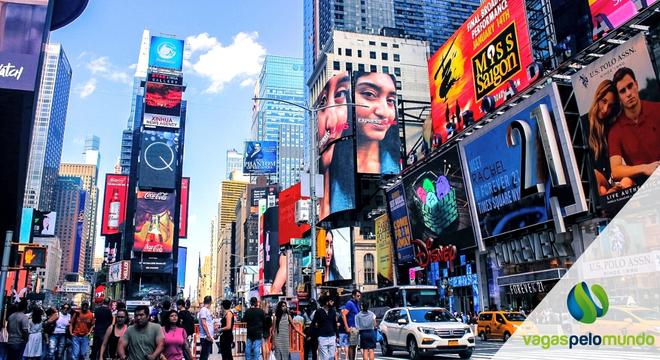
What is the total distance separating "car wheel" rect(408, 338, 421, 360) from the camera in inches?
656

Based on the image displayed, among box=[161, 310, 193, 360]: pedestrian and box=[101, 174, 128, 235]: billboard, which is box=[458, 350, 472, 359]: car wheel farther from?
box=[101, 174, 128, 235]: billboard

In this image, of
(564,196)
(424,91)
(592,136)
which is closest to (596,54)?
(592,136)

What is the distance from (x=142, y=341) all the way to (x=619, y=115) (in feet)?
81.9

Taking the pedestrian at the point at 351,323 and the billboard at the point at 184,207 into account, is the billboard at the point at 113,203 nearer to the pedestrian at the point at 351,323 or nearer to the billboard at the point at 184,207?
the billboard at the point at 184,207

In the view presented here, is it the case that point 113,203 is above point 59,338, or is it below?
above

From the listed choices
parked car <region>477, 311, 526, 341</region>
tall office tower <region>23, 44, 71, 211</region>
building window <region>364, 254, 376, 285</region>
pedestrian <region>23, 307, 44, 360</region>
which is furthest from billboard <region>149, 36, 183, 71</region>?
pedestrian <region>23, 307, 44, 360</region>

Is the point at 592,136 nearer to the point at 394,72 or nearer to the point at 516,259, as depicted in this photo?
the point at 516,259

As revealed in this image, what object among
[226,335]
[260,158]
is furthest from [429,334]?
[260,158]

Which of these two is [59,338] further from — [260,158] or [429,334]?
[260,158]

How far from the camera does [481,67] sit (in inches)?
1607

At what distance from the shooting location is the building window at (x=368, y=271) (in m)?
76.4

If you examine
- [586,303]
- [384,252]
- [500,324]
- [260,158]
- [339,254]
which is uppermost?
[260,158]

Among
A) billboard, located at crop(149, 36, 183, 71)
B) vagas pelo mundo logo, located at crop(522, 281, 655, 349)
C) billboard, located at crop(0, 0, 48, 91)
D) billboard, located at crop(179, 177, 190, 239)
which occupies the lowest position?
vagas pelo mundo logo, located at crop(522, 281, 655, 349)

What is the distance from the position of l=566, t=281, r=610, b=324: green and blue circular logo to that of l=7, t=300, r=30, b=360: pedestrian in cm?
1999
